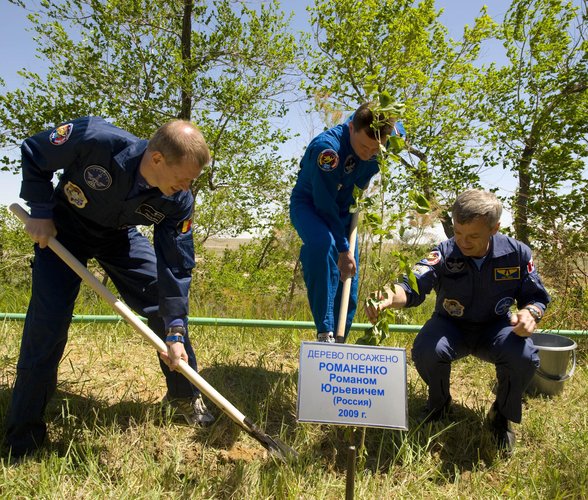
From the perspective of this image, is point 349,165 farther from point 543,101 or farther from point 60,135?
point 543,101

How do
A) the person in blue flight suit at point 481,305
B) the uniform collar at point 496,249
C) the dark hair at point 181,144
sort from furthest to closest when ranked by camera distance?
the uniform collar at point 496,249
the person in blue flight suit at point 481,305
the dark hair at point 181,144

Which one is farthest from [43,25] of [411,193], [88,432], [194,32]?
[411,193]

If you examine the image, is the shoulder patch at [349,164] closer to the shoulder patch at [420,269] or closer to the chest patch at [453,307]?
the shoulder patch at [420,269]

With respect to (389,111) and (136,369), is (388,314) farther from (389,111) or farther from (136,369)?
(136,369)

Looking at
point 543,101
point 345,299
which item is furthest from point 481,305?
point 543,101

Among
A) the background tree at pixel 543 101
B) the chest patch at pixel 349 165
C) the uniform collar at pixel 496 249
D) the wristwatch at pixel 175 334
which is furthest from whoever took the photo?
the background tree at pixel 543 101

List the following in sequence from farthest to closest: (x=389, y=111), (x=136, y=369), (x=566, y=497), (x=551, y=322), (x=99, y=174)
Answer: (x=551, y=322) → (x=136, y=369) → (x=99, y=174) → (x=566, y=497) → (x=389, y=111)

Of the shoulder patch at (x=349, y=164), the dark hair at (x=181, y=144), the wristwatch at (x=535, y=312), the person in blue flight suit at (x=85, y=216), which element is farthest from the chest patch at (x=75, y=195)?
the wristwatch at (x=535, y=312)

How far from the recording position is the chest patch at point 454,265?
2.55 meters

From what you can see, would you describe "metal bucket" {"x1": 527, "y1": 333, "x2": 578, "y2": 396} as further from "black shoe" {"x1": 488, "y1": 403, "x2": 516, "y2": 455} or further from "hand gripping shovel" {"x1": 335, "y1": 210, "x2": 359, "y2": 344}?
"hand gripping shovel" {"x1": 335, "y1": 210, "x2": 359, "y2": 344}

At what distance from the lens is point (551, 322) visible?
4141mm

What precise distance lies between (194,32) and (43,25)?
2.73m

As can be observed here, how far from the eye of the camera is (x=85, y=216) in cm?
231

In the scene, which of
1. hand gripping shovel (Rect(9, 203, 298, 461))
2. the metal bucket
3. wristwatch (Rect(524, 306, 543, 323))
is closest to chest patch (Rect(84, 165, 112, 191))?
hand gripping shovel (Rect(9, 203, 298, 461))
